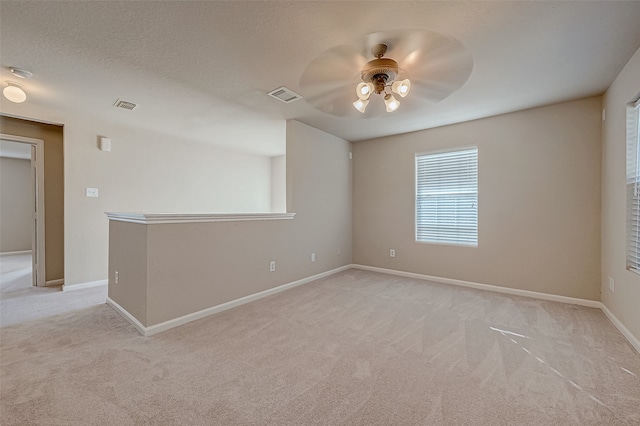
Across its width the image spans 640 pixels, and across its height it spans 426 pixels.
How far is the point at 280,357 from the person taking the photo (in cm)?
208

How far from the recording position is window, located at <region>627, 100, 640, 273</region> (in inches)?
91.1

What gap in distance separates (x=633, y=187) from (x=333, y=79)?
284 centimetres

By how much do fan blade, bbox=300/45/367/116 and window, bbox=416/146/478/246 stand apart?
1.72 metres

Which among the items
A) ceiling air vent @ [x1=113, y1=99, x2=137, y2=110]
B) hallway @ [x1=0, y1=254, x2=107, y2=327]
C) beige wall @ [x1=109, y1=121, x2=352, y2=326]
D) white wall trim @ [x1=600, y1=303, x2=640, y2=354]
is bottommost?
hallway @ [x1=0, y1=254, x2=107, y2=327]

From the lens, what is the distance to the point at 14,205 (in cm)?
698

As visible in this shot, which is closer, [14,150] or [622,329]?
[622,329]

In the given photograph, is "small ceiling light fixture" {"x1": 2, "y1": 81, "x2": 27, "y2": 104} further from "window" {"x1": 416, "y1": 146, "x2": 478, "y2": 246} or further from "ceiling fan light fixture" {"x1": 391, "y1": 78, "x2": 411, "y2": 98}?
"window" {"x1": 416, "y1": 146, "x2": 478, "y2": 246}

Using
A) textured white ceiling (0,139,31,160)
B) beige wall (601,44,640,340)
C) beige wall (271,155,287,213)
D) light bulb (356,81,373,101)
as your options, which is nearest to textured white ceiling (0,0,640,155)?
beige wall (601,44,640,340)

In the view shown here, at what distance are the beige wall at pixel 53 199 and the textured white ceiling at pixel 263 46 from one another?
0.77m

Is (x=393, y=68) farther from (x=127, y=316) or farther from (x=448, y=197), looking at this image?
(x=127, y=316)

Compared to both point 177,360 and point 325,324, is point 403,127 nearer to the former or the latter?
point 325,324

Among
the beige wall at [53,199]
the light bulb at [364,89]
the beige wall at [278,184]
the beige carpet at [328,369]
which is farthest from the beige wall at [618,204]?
the beige wall at [53,199]

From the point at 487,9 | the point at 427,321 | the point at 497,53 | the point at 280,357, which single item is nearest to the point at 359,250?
the point at 427,321

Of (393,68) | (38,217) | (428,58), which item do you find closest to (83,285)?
(38,217)
